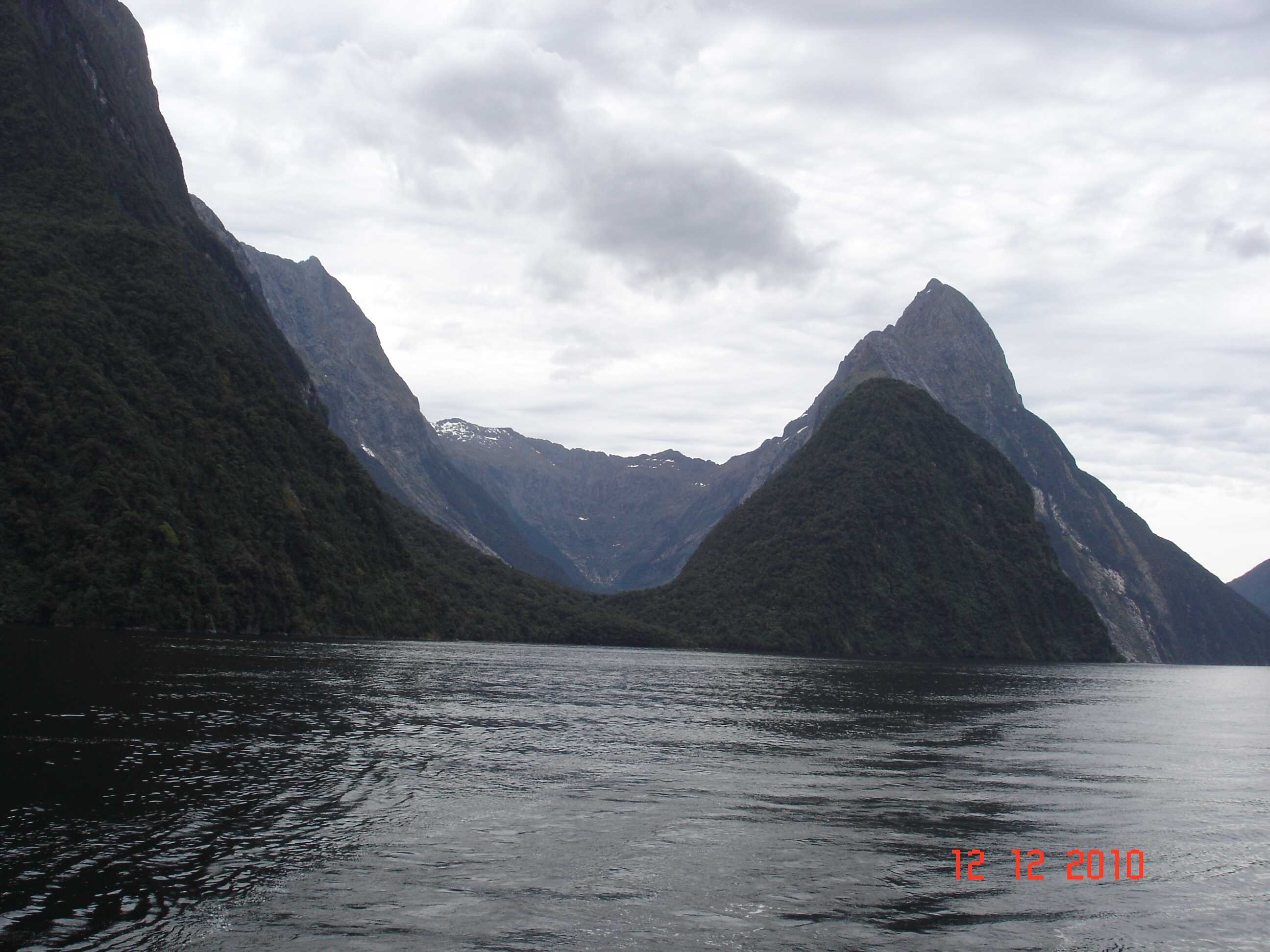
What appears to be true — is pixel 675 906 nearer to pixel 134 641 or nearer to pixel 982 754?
pixel 982 754

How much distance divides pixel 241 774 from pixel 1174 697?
5886 inches

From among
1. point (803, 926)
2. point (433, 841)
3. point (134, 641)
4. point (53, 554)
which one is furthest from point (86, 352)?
point (803, 926)

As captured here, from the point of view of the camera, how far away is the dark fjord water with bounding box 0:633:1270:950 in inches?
953

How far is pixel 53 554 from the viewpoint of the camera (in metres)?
142

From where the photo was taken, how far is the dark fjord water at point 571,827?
953 inches

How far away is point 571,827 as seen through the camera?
35.3m
